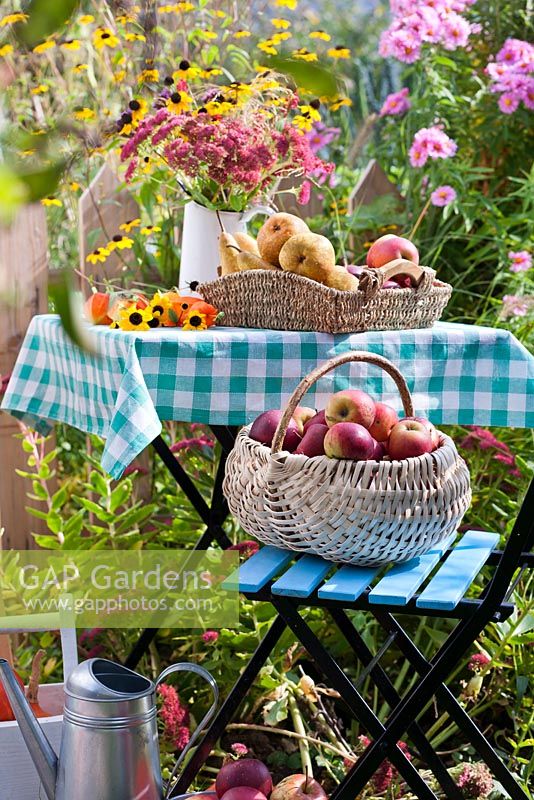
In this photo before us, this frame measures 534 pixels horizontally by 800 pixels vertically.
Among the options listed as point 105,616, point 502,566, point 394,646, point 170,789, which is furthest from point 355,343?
point 105,616

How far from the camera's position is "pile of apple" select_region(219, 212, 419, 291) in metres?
1.83

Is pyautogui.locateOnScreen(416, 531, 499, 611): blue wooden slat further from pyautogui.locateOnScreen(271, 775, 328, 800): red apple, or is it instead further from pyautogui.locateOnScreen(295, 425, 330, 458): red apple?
pyautogui.locateOnScreen(271, 775, 328, 800): red apple

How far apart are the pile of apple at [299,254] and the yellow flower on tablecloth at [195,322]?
0.45 ft

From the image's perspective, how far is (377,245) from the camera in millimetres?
2004

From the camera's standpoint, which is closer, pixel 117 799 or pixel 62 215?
pixel 117 799

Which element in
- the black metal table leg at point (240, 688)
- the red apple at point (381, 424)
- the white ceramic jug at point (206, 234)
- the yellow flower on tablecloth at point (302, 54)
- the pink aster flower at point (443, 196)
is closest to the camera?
the yellow flower on tablecloth at point (302, 54)

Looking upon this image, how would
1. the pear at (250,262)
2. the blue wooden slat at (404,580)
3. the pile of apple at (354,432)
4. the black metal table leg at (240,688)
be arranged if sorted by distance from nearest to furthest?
the blue wooden slat at (404,580) → the pile of apple at (354,432) → the black metal table leg at (240,688) → the pear at (250,262)

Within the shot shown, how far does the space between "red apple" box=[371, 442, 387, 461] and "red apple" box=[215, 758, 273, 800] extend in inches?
25.9

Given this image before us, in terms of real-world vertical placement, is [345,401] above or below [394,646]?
above

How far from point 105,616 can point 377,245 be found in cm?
130

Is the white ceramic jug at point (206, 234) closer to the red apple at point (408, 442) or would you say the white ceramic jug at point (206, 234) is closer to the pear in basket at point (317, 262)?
the pear in basket at point (317, 262)

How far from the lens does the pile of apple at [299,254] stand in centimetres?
183

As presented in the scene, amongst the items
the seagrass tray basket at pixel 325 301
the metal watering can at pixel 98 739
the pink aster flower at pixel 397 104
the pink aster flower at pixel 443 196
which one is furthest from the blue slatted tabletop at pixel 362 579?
the pink aster flower at pixel 397 104

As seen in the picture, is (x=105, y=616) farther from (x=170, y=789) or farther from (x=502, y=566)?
(x=502, y=566)
